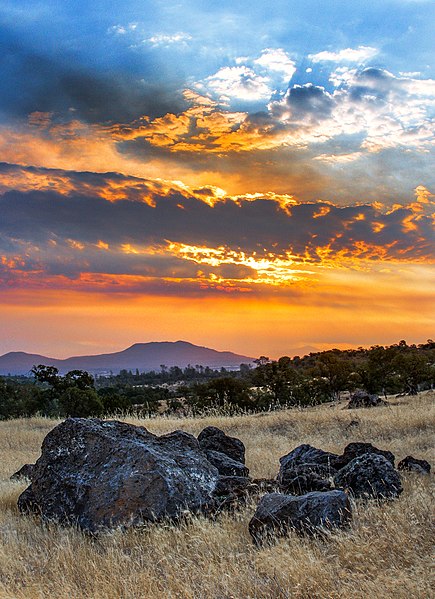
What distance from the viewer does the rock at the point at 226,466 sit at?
12039 millimetres

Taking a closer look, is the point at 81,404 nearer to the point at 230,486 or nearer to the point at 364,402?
the point at 364,402

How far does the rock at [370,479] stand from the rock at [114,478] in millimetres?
2273

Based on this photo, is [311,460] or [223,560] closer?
[223,560]

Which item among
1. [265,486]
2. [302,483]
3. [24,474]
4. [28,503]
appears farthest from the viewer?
[24,474]

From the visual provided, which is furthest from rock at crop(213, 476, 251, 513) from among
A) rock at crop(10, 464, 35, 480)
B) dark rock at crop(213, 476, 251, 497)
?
rock at crop(10, 464, 35, 480)

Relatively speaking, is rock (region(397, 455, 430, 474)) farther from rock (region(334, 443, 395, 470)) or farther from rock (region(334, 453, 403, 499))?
rock (region(334, 453, 403, 499))

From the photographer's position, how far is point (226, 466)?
12.2 m

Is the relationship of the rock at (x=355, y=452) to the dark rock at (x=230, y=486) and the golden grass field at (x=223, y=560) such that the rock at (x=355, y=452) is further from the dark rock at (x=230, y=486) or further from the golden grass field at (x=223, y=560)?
the dark rock at (x=230, y=486)

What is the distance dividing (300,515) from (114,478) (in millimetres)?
3107

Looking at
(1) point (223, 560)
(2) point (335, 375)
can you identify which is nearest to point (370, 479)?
(1) point (223, 560)

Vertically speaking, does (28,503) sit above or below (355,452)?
below

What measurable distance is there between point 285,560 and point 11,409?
34.8 m

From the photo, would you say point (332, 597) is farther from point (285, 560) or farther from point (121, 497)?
point (121, 497)

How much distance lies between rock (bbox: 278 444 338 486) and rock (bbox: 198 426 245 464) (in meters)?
1.27
